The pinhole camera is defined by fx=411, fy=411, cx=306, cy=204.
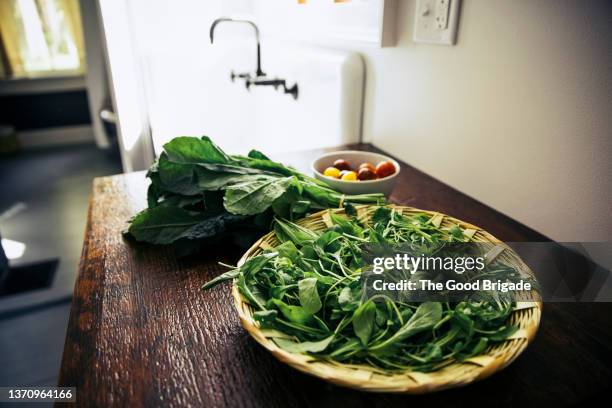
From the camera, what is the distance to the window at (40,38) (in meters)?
3.41

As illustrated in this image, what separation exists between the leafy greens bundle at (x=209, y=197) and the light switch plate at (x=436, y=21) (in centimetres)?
36

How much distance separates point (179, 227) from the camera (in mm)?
631

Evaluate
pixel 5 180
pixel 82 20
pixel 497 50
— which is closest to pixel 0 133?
pixel 5 180

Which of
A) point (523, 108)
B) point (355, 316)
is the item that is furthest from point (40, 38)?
point (355, 316)

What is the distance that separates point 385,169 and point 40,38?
397 cm

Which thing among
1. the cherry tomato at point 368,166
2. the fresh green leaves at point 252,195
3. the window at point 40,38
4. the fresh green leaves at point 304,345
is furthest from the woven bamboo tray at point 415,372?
the window at point 40,38

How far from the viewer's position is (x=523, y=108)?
669 millimetres

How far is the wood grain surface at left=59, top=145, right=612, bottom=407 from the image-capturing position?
39cm

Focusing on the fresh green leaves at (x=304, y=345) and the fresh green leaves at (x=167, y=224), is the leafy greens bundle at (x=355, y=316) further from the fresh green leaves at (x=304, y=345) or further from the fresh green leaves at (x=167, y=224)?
the fresh green leaves at (x=167, y=224)

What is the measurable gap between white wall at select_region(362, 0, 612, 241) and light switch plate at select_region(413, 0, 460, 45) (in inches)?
0.7

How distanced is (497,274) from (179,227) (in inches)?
17.5

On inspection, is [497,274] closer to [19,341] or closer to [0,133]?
[19,341]

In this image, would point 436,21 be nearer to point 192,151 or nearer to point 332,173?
point 332,173

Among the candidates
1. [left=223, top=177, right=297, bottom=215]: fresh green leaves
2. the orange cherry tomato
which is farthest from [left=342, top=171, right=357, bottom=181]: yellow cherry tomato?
[left=223, top=177, right=297, bottom=215]: fresh green leaves
